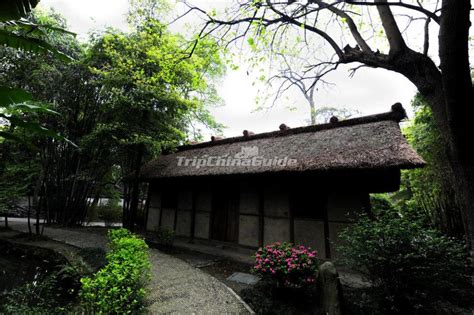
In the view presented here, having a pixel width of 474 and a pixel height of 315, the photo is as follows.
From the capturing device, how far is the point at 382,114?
6.34 metres

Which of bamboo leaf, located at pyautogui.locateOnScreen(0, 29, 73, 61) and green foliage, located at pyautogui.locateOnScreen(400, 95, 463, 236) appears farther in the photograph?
green foliage, located at pyautogui.locateOnScreen(400, 95, 463, 236)

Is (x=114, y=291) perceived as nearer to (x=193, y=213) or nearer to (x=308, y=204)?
(x=308, y=204)

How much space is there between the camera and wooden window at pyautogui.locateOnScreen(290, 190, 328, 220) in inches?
242

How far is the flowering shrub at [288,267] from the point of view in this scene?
376cm

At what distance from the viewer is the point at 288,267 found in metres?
3.79

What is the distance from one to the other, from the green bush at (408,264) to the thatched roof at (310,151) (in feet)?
5.82

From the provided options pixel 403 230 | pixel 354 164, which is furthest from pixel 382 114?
pixel 403 230

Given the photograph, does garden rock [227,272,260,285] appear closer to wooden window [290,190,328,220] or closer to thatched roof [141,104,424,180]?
wooden window [290,190,328,220]

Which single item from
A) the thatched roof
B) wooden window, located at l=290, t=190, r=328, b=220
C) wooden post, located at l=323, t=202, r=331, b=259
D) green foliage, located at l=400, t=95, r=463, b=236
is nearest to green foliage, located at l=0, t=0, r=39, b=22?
the thatched roof

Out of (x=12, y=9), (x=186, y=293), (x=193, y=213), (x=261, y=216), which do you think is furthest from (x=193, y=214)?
(x=12, y=9)

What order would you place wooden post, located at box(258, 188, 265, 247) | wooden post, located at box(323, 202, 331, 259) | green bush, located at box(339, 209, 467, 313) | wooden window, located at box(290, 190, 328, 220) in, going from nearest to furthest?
green bush, located at box(339, 209, 467, 313) → wooden post, located at box(323, 202, 331, 259) → wooden window, located at box(290, 190, 328, 220) → wooden post, located at box(258, 188, 265, 247)

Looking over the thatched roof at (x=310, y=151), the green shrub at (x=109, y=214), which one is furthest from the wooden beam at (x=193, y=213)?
the green shrub at (x=109, y=214)

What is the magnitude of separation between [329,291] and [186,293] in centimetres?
244

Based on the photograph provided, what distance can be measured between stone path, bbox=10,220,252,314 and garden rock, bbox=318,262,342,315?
127 cm
